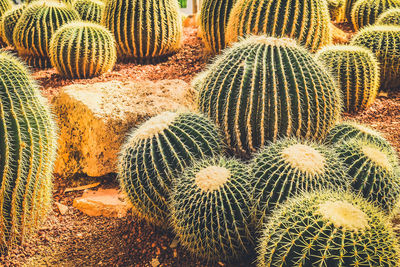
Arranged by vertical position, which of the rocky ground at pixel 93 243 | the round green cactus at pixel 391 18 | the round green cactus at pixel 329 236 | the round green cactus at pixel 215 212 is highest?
the round green cactus at pixel 391 18

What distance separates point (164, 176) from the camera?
241cm

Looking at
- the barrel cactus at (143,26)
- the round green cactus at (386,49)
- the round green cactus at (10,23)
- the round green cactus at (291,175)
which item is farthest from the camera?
the round green cactus at (10,23)

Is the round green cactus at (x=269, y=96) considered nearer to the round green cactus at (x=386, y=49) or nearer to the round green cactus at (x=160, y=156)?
the round green cactus at (x=160, y=156)

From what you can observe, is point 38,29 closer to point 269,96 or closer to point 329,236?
point 269,96

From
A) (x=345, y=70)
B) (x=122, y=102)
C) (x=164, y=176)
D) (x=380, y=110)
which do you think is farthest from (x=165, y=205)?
(x=380, y=110)

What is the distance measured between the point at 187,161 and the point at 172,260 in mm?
627

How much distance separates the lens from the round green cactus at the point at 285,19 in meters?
3.94

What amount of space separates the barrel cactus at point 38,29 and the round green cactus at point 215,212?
443cm

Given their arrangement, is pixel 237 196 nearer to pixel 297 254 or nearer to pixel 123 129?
pixel 297 254

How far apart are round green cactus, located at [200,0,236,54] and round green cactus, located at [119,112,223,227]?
9.68 ft

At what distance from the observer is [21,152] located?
2.34 meters

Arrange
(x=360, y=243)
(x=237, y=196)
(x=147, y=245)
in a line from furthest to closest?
(x=147, y=245)
(x=237, y=196)
(x=360, y=243)

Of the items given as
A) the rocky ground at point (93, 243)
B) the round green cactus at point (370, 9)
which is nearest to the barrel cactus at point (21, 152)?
the rocky ground at point (93, 243)

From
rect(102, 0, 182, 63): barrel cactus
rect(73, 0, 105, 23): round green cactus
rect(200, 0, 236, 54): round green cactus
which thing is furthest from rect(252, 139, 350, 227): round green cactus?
rect(73, 0, 105, 23): round green cactus
